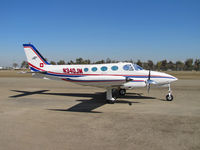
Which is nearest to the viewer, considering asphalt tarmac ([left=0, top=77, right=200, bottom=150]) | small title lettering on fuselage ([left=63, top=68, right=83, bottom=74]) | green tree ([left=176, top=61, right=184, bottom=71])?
asphalt tarmac ([left=0, top=77, right=200, bottom=150])

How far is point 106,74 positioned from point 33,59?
710 cm

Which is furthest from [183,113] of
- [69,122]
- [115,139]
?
[69,122]

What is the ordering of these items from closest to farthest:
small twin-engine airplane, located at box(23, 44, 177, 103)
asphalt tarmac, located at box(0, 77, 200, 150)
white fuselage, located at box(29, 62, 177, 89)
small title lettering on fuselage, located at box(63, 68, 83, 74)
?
asphalt tarmac, located at box(0, 77, 200, 150)
white fuselage, located at box(29, 62, 177, 89)
small twin-engine airplane, located at box(23, 44, 177, 103)
small title lettering on fuselage, located at box(63, 68, 83, 74)

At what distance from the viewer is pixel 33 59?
14805 mm

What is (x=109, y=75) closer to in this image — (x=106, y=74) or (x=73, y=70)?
(x=106, y=74)

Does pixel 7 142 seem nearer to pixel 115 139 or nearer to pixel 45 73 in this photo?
pixel 115 139

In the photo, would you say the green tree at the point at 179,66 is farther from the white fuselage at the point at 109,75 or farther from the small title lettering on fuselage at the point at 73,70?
the small title lettering on fuselage at the point at 73,70

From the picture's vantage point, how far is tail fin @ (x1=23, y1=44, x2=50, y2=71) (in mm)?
14742

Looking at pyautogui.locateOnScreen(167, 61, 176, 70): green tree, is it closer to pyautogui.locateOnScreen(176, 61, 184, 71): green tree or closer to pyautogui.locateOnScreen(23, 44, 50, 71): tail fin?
pyautogui.locateOnScreen(176, 61, 184, 71): green tree

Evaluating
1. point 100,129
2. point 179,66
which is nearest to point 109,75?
point 100,129

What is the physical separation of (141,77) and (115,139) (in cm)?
697

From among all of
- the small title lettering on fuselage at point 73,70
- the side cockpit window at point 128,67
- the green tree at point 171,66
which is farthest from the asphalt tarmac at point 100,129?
the green tree at point 171,66

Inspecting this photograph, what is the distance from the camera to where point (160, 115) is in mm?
8523

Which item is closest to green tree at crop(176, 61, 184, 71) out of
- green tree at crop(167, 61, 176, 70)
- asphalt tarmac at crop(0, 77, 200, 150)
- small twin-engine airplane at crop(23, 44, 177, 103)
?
green tree at crop(167, 61, 176, 70)
